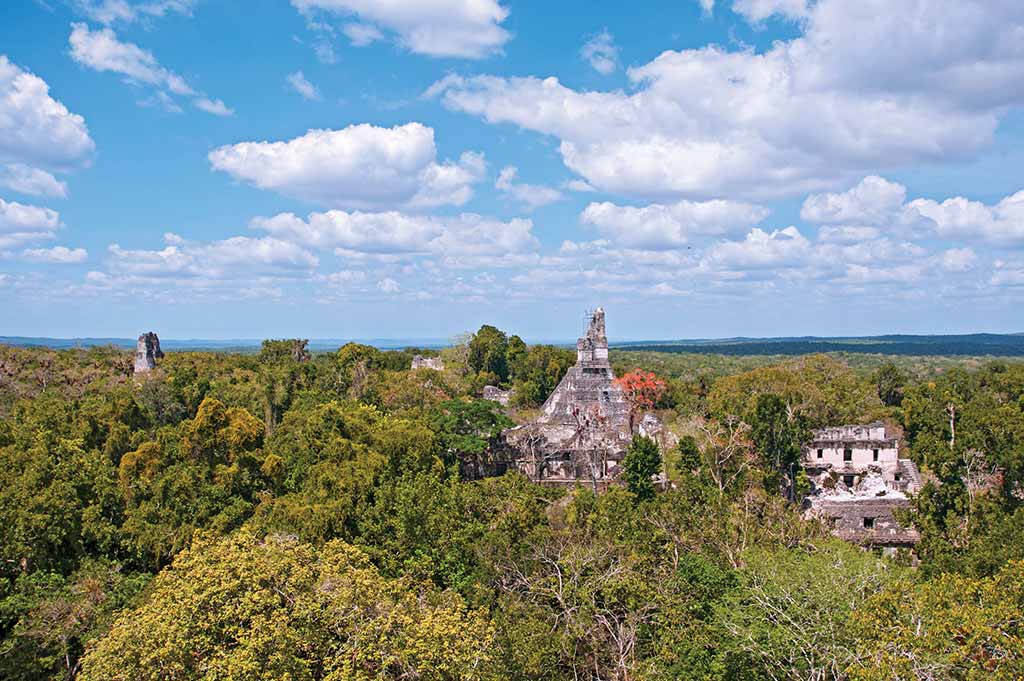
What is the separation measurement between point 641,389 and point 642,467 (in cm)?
1503

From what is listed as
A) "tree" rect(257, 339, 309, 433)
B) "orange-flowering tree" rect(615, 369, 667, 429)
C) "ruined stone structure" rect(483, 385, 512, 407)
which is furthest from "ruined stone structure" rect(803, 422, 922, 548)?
"tree" rect(257, 339, 309, 433)

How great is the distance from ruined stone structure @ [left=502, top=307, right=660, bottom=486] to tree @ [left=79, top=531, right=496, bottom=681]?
15419 mm

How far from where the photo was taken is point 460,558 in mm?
17922

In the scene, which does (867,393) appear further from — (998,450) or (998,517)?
(998,517)

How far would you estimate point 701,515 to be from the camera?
20.3m

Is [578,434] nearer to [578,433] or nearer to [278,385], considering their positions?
[578,433]

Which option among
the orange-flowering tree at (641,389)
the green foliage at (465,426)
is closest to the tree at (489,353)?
the orange-flowering tree at (641,389)

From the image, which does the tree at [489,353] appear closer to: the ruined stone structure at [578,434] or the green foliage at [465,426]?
the ruined stone structure at [578,434]

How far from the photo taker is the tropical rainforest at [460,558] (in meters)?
11.0

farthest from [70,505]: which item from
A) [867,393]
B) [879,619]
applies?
[867,393]

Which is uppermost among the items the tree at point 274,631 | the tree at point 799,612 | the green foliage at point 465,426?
the green foliage at point 465,426

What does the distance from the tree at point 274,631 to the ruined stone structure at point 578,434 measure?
1542 centimetres

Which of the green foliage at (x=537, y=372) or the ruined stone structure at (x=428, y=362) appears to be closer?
the green foliage at (x=537, y=372)

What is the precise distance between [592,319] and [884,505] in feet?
→ 60.1
